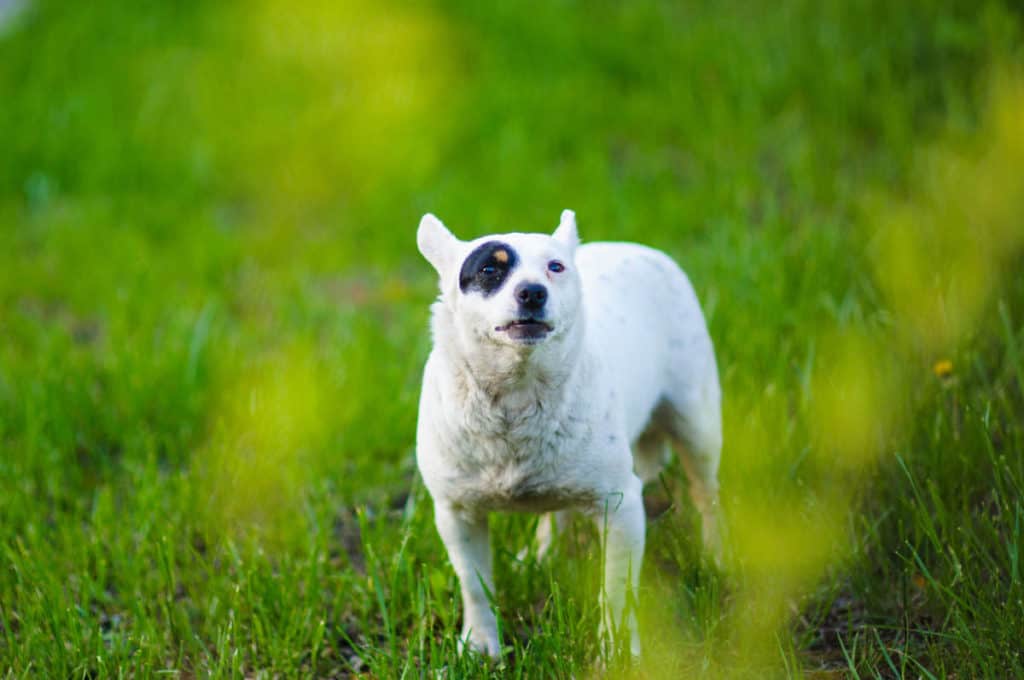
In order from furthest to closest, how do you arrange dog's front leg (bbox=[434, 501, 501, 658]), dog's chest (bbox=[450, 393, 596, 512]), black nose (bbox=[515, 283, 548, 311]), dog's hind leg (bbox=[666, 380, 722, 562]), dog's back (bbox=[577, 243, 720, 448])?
dog's hind leg (bbox=[666, 380, 722, 562]) < dog's back (bbox=[577, 243, 720, 448]) < dog's front leg (bbox=[434, 501, 501, 658]) < dog's chest (bbox=[450, 393, 596, 512]) < black nose (bbox=[515, 283, 548, 311])

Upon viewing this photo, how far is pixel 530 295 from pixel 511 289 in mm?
56

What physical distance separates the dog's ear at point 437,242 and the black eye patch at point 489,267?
18 cm

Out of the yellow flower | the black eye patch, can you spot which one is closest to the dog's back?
the black eye patch

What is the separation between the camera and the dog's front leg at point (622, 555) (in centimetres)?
308

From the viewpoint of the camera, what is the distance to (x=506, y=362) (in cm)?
290

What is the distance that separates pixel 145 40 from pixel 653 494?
22.1ft

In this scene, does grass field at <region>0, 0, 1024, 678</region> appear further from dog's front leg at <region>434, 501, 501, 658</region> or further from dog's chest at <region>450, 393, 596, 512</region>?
dog's chest at <region>450, 393, 596, 512</region>

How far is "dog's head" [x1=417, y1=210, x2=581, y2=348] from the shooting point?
272cm

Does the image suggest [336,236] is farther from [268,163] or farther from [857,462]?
[857,462]

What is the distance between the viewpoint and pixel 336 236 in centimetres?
711

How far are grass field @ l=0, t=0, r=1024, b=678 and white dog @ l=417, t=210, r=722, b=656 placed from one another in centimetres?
25

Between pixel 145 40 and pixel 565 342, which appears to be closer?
pixel 565 342

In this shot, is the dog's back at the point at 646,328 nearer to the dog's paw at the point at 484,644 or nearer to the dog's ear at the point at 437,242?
the dog's ear at the point at 437,242

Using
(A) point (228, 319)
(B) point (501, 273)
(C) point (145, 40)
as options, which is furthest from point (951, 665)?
(C) point (145, 40)
